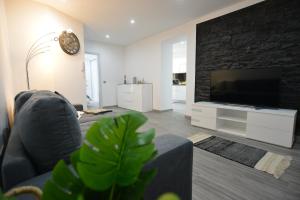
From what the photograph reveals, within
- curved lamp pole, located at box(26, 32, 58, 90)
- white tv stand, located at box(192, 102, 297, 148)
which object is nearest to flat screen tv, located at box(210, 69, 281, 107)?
white tv stand, located at box(192, 102, 297, 148)

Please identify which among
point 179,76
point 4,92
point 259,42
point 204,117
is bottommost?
point 204,117

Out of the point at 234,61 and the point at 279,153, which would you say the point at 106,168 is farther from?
the point at 234,61

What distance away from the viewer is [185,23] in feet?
12.7

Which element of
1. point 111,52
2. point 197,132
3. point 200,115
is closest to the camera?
point 197,132

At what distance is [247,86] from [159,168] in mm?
2613

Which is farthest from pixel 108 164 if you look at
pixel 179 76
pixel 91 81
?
pixel 179 76

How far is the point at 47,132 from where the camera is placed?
677mm

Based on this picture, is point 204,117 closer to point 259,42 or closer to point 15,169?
point 259,42

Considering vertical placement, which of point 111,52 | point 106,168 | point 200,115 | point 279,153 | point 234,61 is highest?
point 111,52

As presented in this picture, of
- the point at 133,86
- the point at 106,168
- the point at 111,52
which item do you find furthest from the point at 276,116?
the point at 111,52

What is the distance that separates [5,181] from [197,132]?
2787 mm

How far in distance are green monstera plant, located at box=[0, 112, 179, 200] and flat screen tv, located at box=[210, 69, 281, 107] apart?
2.94 metres

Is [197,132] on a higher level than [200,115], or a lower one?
lower

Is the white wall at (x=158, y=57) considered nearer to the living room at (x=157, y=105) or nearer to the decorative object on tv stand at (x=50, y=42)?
the living room at (x=157, y=105)
